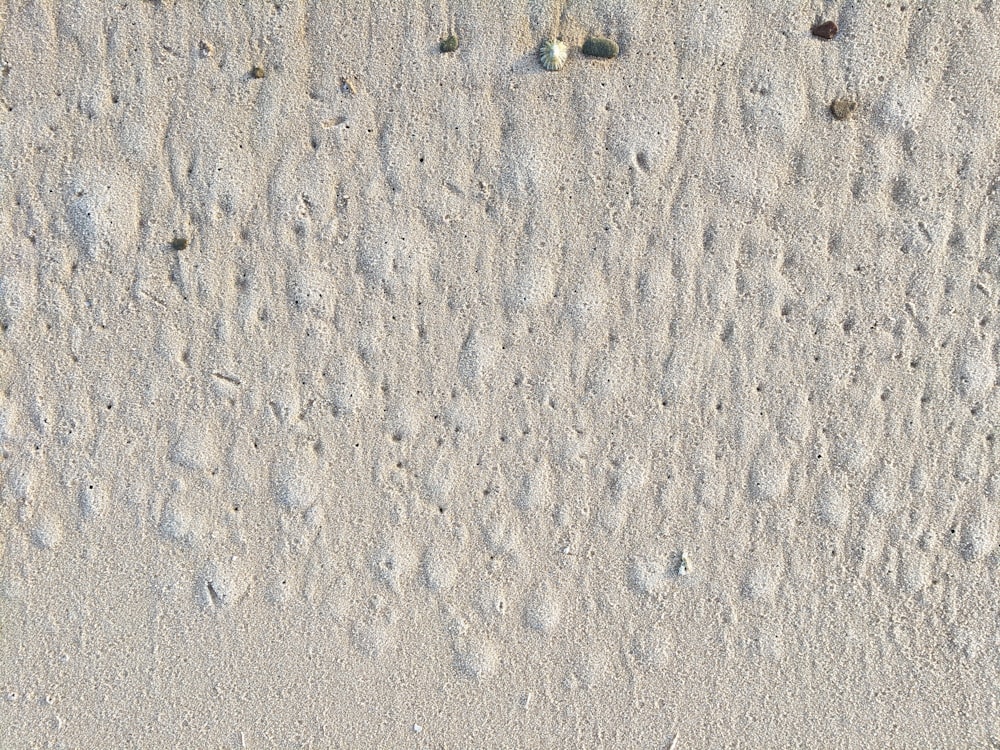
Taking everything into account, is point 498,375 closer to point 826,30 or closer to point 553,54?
point 553,54

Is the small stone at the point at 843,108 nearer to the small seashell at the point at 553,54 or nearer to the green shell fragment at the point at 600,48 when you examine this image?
the green shell fragment at the point at 600,48

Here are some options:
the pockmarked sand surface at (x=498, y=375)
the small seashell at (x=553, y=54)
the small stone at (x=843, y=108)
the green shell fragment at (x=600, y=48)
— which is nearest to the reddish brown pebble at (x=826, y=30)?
the pockmarked sand surface at (x=498, y=375)

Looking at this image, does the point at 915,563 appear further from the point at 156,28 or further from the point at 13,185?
the point at 13,185

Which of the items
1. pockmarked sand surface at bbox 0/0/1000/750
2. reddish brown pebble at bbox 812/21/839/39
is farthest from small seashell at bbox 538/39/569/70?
reddish brown pebble at bbox 812/21/839/39

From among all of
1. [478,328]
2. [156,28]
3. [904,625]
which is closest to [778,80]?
[478,328]

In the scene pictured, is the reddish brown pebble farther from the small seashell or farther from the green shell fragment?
the small seashell
